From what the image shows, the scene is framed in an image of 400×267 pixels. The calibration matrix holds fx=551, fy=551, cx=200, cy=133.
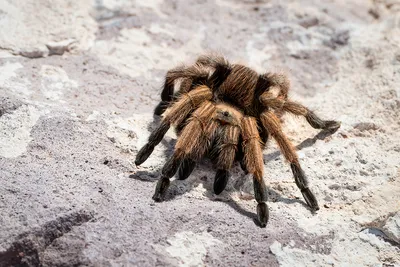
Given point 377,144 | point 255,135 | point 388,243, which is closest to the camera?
point 388,243

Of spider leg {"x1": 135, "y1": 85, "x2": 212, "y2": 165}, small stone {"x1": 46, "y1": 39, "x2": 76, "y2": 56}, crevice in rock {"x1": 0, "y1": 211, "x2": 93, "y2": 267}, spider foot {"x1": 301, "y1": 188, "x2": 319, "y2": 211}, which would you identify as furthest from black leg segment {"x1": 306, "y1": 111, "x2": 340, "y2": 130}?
small stone {"x1": 46, "y1": 39, "x2": 76, "y2": 56}

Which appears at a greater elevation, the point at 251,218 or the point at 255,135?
the point at 255,135

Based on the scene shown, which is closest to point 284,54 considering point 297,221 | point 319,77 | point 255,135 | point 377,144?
point 319,77

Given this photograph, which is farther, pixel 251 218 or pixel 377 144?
pixel 377 144

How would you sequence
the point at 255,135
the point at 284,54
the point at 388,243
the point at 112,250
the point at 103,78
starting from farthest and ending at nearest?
the point at 284,54, the point at 103,78, the point at 255,135, the point at 388,243, the point at 112,250

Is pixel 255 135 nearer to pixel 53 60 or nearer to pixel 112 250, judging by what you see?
pixel 112 250

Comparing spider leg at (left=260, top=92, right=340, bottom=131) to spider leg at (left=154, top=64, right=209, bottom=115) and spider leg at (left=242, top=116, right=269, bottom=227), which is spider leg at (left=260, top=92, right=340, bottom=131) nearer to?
spider leg at (left=242, top=116, right=269, bottom=227)
